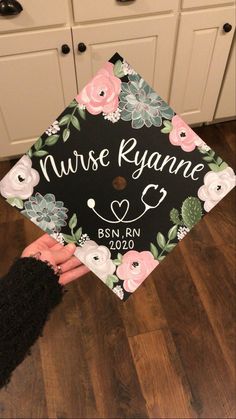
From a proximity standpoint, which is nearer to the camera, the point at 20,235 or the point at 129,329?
the point at 129,329

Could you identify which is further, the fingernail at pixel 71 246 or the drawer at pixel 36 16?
the drawer at pixel 36 16

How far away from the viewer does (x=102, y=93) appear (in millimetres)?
657

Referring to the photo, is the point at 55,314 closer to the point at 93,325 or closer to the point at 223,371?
the point at 93,325

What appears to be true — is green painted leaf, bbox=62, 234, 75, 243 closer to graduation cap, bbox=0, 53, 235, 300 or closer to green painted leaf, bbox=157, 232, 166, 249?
graduation cap, bbox=0, 53, 235, 300

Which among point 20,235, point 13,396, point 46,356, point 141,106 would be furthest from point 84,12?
point 13,396

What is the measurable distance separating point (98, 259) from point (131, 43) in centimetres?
96

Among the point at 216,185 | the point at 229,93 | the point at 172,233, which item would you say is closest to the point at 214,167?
the point at 216,185

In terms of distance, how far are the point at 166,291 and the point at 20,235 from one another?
2.03 ft


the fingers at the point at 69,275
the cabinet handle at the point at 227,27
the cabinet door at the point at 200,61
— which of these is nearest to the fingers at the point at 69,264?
the fingers at the point at 69,275

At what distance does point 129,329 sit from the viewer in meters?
1.24

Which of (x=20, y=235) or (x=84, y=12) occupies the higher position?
(x=84, y=12)

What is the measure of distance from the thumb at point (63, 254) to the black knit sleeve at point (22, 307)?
0.05 m

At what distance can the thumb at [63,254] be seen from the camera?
0.74m

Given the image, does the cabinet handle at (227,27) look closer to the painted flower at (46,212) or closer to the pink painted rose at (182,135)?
the pink painted rose at (182,135)
